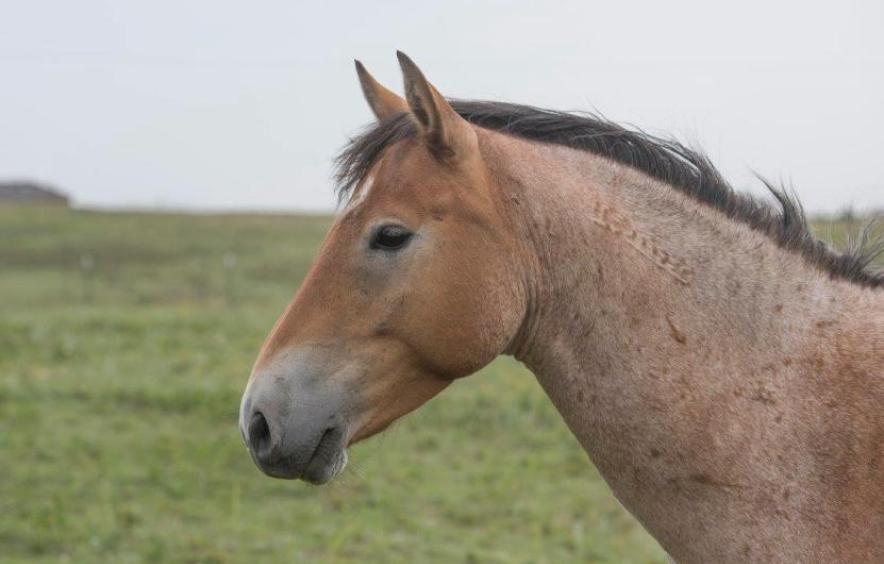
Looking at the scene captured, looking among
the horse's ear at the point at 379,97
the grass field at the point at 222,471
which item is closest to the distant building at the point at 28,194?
the grass field at the point at 222,471

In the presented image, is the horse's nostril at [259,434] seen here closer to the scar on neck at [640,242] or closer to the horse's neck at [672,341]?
the horse's neck at [672,341]

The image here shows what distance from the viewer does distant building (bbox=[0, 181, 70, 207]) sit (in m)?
38.8

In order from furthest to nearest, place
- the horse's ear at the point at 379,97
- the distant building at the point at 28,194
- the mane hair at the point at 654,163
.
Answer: the distant building at the point at 28,194, the horse's ear at the point at 379,97, the mane hair at the point at 654,163

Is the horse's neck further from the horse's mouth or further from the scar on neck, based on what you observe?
the horse's mouth

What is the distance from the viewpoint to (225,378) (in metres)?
13.1

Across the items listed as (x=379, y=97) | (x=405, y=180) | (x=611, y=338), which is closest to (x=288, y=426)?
(x=405, y=180)

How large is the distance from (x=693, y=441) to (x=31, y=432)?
9.53 meters

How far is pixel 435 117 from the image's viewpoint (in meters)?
3.10

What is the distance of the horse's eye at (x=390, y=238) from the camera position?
3111mm

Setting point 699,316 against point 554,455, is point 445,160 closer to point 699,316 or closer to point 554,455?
point 699,316

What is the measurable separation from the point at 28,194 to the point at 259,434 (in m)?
39.7

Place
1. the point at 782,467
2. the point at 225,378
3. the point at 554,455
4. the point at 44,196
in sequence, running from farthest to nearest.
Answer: the point at 44,196
the point at 225,378
the point at 554,455
the point at 782,467

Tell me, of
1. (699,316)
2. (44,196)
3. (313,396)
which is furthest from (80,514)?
(44,196)

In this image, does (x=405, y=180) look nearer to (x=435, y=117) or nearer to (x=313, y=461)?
(x=435, y=117)
